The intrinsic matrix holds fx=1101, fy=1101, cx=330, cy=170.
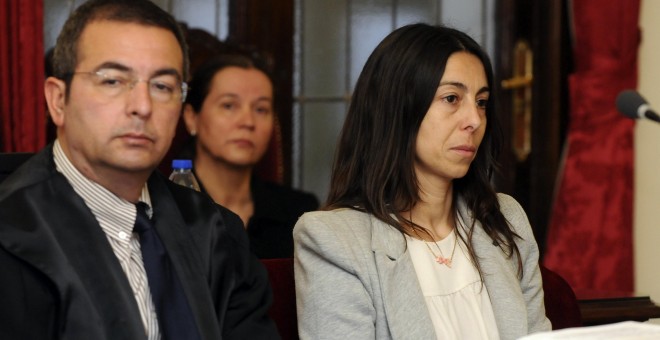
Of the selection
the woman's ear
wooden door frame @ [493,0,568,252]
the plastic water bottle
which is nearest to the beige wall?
wooden door frame @ [493,0,568,252]

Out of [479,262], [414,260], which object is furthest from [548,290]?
[414,260]

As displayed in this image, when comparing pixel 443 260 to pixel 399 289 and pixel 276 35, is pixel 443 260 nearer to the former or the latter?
pixel 399 289

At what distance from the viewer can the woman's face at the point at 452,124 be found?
231 centimetres

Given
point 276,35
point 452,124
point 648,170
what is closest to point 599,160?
point 648,170

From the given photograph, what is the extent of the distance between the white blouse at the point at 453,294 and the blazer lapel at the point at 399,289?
58mm

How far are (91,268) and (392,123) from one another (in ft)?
2.52

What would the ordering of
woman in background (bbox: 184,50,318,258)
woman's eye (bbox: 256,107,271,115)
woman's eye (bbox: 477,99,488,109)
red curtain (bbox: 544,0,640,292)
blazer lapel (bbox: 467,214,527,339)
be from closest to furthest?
blazer lapel (bbox: 467,214,527,339)
woman's eye (bbox: 477,99,488,109)
woman in background (bbox: 184,50,318,258)
woman's eye (bbox: 256,107,271,115)
red curtain (bbox: 544,0,640,292)

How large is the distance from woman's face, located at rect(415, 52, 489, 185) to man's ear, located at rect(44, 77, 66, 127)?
754 mm

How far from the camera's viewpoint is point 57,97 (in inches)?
78.4

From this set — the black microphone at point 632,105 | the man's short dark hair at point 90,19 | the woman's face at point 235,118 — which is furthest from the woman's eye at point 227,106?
the black microphone at point 632,105

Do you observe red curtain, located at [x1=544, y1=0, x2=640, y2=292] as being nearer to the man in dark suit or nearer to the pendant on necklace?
the pendant on necklace

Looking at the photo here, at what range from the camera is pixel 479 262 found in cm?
234

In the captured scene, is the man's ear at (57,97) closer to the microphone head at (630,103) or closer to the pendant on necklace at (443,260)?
the pendant on necklace at (443,260)

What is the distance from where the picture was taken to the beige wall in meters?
4.09
